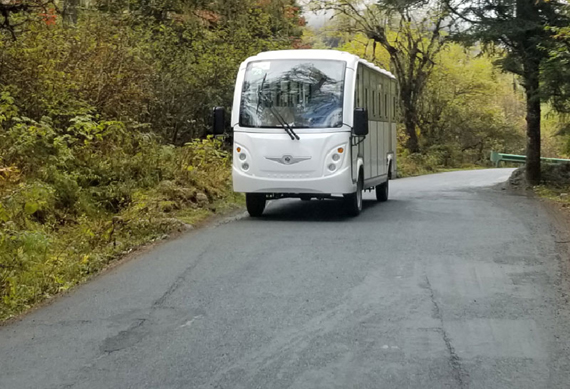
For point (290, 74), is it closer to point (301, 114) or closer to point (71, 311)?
point (301, 114)

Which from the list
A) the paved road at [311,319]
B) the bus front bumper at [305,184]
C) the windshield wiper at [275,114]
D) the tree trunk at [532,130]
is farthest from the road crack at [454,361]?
the tree trunk at [532,130]

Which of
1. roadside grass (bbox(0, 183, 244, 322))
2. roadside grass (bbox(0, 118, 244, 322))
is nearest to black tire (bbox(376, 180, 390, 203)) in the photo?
roadside grass (bbox(0, 118, 244, 322))

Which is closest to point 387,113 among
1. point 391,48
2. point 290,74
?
point 290,74

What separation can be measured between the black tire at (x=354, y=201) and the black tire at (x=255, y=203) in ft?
5.20

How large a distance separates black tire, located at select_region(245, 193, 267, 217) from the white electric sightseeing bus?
0.02m

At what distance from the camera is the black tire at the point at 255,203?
44.9 ft

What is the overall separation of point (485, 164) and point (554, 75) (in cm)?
3387

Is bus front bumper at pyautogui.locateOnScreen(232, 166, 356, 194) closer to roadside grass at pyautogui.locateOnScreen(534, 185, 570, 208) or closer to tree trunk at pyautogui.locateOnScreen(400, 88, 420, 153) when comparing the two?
roadside grass at pyautogui.locateOnScreen(534, 185, 570, 208)

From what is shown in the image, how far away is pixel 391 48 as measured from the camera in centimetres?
3847

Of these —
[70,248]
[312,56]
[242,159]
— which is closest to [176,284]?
[70,248]

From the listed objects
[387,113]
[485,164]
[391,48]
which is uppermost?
[391,48]

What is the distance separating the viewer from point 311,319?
6500 millimetres

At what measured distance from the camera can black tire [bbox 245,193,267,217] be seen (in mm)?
13672

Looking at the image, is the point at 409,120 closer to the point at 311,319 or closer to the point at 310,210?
the point at 310,210
